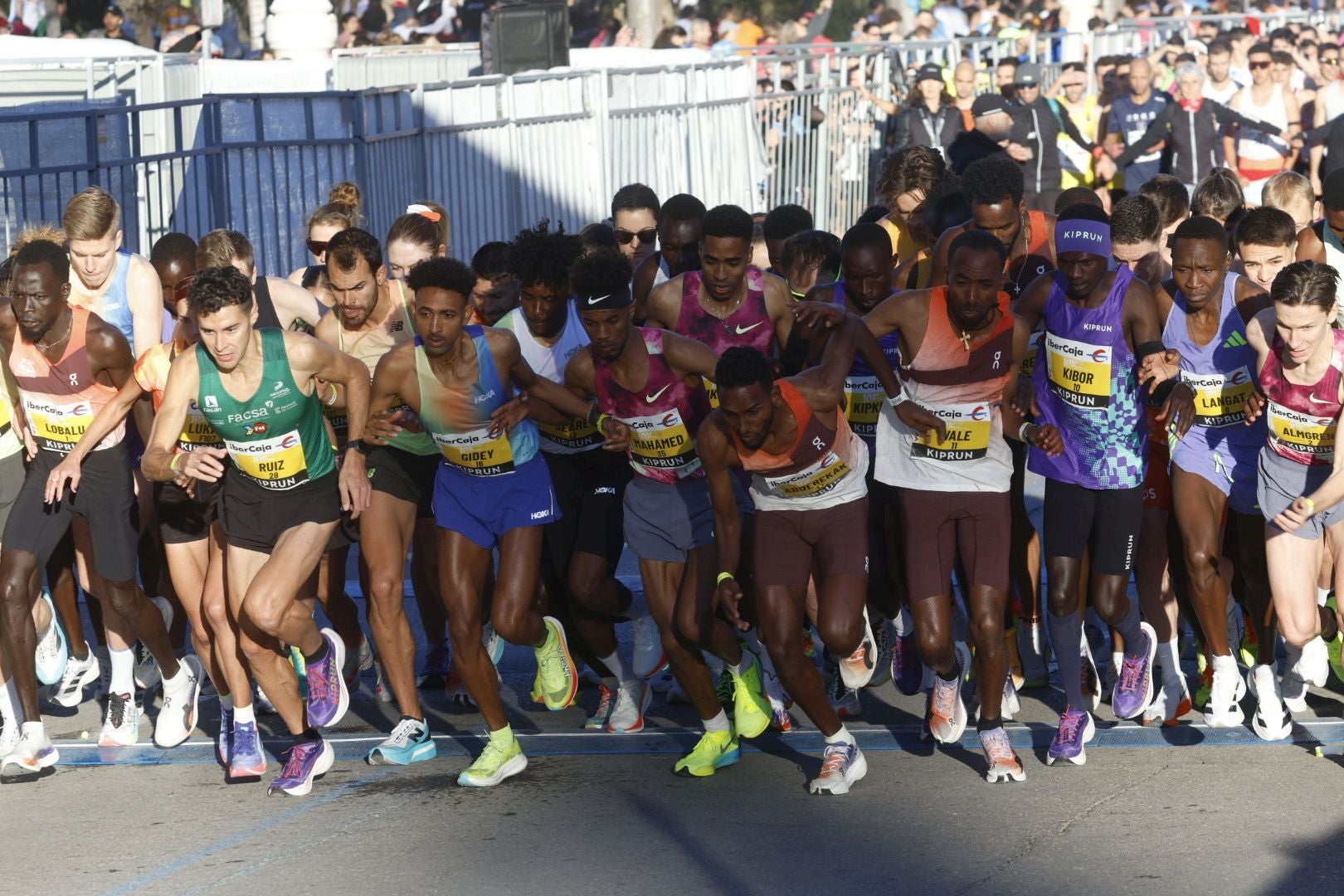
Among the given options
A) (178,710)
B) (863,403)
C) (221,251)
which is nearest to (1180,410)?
(863,403)

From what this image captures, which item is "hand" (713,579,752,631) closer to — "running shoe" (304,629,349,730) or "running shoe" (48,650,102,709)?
"running shoe" (304,629,349,730)

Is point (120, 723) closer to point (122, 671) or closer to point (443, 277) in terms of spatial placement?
point (122, 671)

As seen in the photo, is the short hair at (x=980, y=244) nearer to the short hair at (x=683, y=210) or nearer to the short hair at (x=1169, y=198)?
the short hair at (x=1169, y=198)

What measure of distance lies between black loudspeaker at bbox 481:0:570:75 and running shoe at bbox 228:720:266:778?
10.6 metres

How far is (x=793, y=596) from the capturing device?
271 inches

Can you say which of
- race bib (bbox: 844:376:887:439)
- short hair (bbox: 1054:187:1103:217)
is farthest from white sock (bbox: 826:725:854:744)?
short hair (bbox: 1054:187:1103:217)

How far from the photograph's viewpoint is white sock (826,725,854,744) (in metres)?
6.90

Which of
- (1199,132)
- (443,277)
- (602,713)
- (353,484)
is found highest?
(1199,132)

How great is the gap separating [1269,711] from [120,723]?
14.7ft

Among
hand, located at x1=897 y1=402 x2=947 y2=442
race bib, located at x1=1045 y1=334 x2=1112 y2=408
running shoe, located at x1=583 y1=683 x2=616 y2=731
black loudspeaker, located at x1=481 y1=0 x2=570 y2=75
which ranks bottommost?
running shoe, located at x1=583 y1=683 x2=616 y2=731

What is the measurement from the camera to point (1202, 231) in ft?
23.6

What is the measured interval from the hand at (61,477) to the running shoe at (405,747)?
60.1 inches

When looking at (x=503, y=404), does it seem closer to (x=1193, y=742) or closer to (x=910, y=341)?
(x=910, y=341)

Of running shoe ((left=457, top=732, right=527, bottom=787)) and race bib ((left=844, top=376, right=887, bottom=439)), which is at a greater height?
race bib ((left=844, top=376, right=887, bottom=439))
